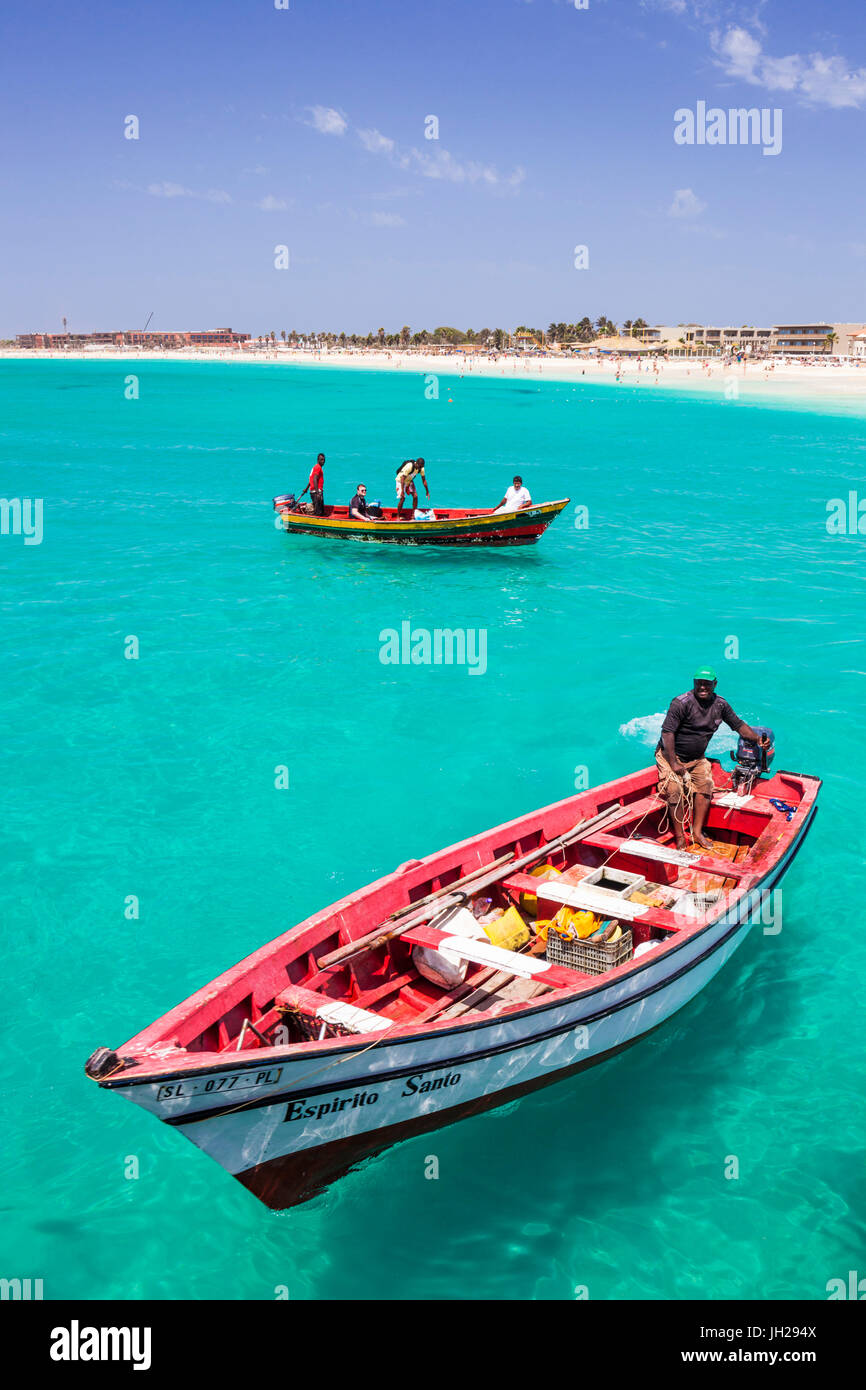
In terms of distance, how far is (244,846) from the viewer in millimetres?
12930

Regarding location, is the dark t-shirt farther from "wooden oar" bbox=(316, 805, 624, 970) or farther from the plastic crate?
the plastic crate

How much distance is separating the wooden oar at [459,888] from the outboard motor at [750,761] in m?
1.71

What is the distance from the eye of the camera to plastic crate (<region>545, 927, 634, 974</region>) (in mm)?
8453

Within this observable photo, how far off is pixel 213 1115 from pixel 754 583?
25246 millimetres

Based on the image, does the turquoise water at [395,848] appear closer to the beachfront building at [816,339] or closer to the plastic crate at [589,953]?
the plastic crate at [589,953]

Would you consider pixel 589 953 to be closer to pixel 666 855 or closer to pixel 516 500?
pixel 666 855

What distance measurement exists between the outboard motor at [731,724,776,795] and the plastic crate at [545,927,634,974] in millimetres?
3838

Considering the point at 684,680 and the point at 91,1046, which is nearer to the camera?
the point at 91,1046

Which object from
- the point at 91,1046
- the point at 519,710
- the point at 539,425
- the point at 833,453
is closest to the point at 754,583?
the point at 519,710

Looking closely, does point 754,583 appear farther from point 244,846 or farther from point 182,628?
point 244,846

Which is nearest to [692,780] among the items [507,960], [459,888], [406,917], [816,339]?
[459,888]

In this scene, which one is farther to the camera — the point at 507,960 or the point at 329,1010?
the point at 507,960

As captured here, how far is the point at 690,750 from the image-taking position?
1097cm

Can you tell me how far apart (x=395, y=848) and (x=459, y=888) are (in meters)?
3.59
